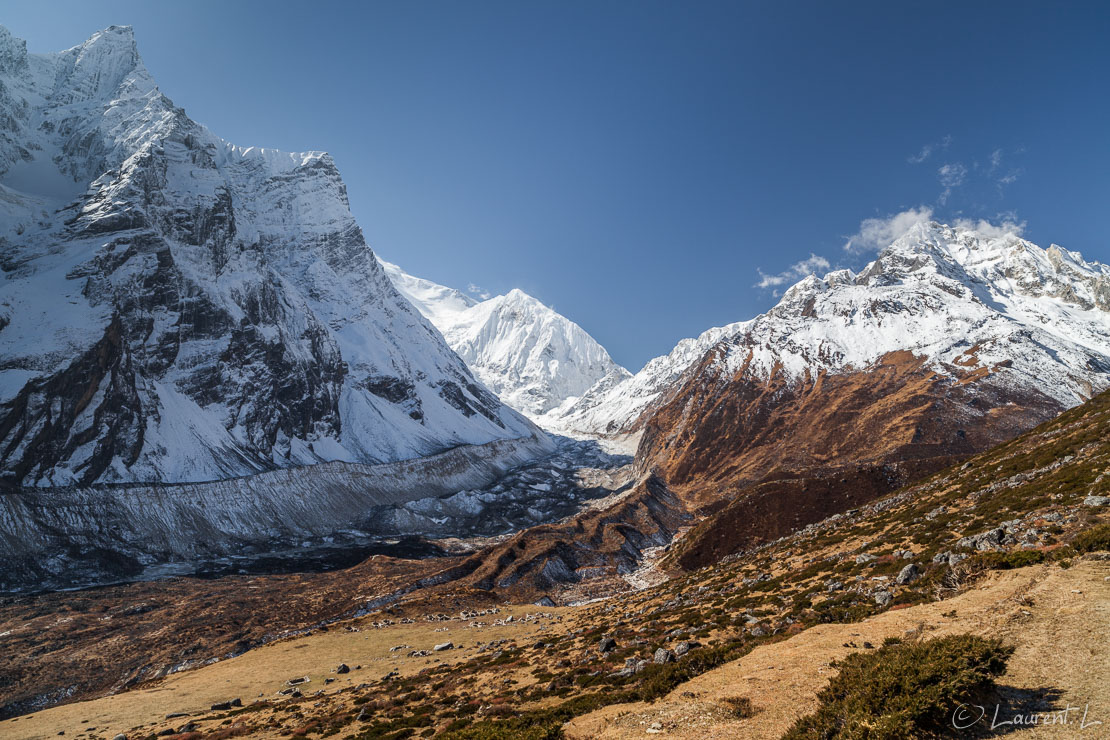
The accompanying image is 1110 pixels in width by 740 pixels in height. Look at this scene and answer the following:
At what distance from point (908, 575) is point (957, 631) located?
10022 mm

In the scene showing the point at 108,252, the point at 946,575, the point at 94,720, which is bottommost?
the point at 94,720

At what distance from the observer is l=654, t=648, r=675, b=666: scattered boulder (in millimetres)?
24017

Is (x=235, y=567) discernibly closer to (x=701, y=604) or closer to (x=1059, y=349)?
(x=701, y=604)

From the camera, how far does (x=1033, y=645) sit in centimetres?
1434

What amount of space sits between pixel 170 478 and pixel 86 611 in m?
72.3

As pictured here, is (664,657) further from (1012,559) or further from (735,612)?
(1012,559)

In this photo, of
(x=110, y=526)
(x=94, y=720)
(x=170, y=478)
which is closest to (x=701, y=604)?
(x=94, y=720)

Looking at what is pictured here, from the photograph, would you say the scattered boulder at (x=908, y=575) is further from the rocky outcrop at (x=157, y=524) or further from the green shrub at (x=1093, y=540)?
the rocky outcrop at (x=157, y=524)

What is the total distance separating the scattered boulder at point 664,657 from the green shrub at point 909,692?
11.1m

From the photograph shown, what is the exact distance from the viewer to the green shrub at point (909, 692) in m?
11.5

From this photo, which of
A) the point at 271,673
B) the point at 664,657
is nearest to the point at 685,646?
the point at 664,657

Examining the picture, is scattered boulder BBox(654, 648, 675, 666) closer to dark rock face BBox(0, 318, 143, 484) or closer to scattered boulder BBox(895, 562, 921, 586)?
scattered boulder BBox(895, 562, 921, 586)

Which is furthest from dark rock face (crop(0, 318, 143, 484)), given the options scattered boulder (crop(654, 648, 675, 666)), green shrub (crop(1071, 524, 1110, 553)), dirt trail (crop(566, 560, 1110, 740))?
green shrub (crop(1071, 524, 1110, 553))

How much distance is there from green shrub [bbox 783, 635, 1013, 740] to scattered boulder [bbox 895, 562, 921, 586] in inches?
510
